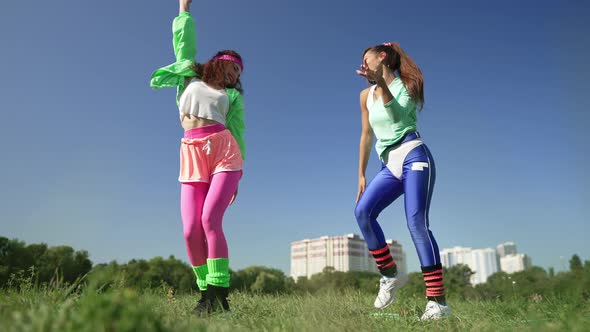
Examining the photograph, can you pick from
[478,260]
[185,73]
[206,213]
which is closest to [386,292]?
[206,213]

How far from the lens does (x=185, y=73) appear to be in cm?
440

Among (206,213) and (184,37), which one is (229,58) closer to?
(184,37)

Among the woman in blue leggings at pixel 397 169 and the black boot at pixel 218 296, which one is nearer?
the black boot at pixel 218 296

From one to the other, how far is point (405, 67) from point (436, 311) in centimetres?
253

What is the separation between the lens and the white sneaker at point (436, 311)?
146 inches

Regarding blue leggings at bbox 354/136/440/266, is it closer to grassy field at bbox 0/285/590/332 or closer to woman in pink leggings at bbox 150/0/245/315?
grassy field at bbox 0/285/590/332

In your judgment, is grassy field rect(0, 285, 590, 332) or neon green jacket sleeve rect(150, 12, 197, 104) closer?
grassy field rect(0, 285, 590, 332)

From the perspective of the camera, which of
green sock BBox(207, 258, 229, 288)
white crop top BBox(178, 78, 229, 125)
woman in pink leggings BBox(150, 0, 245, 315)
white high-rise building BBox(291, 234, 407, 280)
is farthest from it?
white high-rise building BBox(291, 234, 407, 280)

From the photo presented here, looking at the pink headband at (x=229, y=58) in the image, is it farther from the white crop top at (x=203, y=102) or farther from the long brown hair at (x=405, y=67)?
the long brown hair at (x=405, y=67)

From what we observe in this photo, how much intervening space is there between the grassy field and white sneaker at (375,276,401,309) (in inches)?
4.3

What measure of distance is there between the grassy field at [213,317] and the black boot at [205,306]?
15 cm

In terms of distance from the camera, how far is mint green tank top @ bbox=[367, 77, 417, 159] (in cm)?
432

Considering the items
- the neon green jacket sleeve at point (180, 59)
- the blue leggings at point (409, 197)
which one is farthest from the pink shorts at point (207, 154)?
the blue leggings at point (409, 197)

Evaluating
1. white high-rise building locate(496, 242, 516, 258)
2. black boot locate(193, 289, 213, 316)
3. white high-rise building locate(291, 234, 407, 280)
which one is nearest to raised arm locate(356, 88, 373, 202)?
black boot locate(193, 289, 213, 316)
